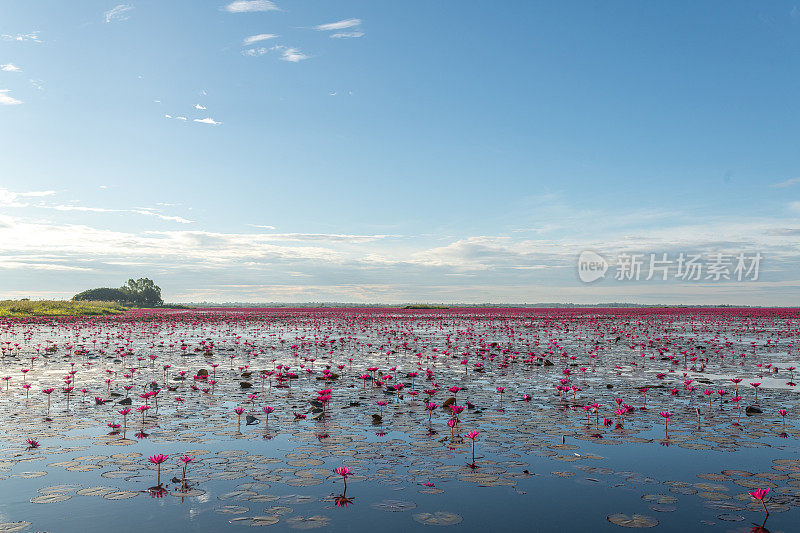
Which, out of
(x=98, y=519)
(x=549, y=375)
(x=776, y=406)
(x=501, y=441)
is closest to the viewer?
Result: (x=98, y=519)

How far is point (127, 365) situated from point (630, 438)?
16.1 m

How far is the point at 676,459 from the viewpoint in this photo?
23.2ft

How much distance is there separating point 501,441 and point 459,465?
4.70 ft

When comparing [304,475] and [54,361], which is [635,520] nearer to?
[304,475]

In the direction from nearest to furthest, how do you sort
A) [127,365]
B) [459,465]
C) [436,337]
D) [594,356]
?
[459,465], [127,365], [594,356], [436,337]

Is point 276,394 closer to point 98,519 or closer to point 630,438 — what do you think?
point 98,519

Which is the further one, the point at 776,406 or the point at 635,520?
the point at 776,406

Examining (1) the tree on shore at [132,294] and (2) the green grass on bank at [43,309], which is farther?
(1) the tree on shore at [132,294]

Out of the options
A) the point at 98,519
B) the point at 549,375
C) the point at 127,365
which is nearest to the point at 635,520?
the point at 98,519

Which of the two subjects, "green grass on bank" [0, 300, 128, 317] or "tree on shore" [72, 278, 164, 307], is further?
"tree on shore" [72, 278, 164, 307]

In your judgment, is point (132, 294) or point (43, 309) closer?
point (43, 309)

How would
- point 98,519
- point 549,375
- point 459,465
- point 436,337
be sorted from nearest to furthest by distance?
point 98,519, point 459,465, point 549,375, point 436,337

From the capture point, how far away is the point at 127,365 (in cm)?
1741

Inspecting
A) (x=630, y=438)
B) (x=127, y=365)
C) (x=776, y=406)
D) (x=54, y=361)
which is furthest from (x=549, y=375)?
(x=54, y=361)
